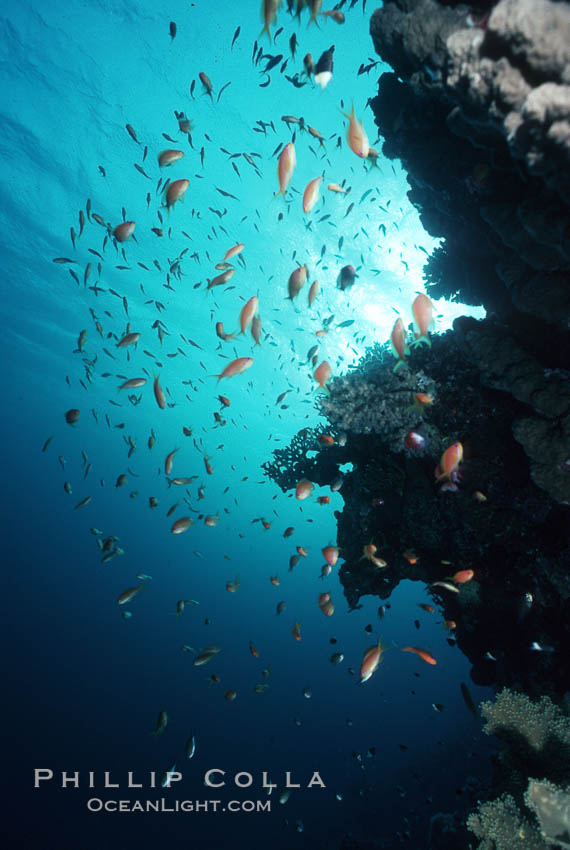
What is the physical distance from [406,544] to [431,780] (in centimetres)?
1747

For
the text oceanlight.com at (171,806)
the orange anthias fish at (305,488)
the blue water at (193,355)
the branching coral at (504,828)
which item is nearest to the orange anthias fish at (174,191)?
the blue water at (193,355)

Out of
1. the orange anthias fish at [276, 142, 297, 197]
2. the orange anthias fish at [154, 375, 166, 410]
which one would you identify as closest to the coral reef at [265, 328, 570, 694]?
the orange anthias fish at [154, 375, 166, 410]

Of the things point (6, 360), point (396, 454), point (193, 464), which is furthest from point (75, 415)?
point (193, 464)

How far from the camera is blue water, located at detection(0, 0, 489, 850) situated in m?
13.7

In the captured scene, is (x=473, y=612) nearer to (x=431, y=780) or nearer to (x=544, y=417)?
(x=544, y=417)

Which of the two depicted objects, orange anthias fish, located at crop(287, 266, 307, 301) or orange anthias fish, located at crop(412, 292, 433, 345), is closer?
orange anthias fish, located at crop(412, 292, 433, 345)

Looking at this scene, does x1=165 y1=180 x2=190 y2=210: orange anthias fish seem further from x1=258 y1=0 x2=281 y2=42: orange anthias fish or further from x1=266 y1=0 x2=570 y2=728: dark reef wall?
x1=266 y1=0 x2=570 y2=728: dark reef wall

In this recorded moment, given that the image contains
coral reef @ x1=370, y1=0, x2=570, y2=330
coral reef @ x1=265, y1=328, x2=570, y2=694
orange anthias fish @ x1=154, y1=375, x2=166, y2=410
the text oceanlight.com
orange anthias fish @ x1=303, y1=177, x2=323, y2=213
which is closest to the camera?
coral reef @ x1=370, y1=0, x2=570, y2=330

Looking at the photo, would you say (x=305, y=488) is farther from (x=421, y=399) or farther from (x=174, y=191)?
(x=174, y=191)

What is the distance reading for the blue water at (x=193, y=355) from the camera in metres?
13.7

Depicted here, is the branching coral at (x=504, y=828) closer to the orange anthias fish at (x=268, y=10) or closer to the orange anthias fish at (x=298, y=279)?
the orange anthias fish at (x=298, y=279)

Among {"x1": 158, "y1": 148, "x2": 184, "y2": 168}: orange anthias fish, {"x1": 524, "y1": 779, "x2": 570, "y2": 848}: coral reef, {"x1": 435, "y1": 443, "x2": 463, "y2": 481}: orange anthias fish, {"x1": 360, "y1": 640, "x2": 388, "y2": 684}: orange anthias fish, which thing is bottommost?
{"x1": 524, "y1": 779, "x2": 570, "y2": 848}: coral reef

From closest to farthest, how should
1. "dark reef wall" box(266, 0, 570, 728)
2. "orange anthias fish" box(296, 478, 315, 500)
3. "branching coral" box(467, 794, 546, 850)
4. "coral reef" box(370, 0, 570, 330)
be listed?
"coral reef" box(370, 0, 570, 330), "dark reef wall" box(266, 0, 570, 728), "branching coral" box(467, 794, 546, 850), "orange anthias fish" box(296, 478, 315, 500)

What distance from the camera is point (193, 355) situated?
36.6 meters
